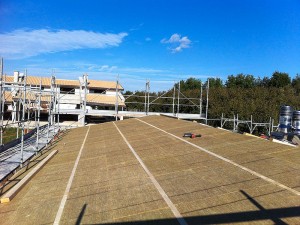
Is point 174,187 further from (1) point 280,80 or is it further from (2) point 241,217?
(1) point 280,80

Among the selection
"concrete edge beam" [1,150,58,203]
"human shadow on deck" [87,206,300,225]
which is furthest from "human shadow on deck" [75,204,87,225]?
"concrete edge beam" [1,150,58,203]

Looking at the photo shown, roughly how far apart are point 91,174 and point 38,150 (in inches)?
245

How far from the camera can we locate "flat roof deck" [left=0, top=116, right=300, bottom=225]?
4.52m

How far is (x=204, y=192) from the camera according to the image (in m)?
5.30

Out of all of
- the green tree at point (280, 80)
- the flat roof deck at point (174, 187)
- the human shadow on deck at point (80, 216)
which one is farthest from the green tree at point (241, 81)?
the human shadow on deck at point (80, 216)

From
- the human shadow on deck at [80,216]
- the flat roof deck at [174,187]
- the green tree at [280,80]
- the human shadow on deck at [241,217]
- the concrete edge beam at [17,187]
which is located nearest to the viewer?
the human shadow on deck at [241,217]

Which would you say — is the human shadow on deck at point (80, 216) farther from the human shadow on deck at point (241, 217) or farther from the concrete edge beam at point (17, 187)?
the concrete edge beam at point (17, 187)

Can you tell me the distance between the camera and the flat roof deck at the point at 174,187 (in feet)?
14.8

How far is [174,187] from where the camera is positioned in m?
5.80

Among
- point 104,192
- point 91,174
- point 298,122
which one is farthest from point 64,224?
point 298,122

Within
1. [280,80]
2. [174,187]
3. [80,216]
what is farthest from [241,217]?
[280,80]

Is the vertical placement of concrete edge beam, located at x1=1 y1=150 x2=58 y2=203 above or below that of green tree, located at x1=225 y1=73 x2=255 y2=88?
below

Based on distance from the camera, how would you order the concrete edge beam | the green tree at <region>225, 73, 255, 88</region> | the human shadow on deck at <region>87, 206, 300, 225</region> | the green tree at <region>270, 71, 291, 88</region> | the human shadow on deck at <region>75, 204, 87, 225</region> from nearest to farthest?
the human shadow on deck at <region>87, 206, 300, 225</region> → the human shadow on deck at <region>75, 204, 87, 225</region> → the concrete edge beam → the green tree at <region>270, 71, 291, 88</region> → the green tree at <region>225, 73, 255, 88</region>

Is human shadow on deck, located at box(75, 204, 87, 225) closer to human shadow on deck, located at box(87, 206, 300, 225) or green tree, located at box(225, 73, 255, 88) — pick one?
human shadow on deck, located at box(87, 206, 300, 225)
